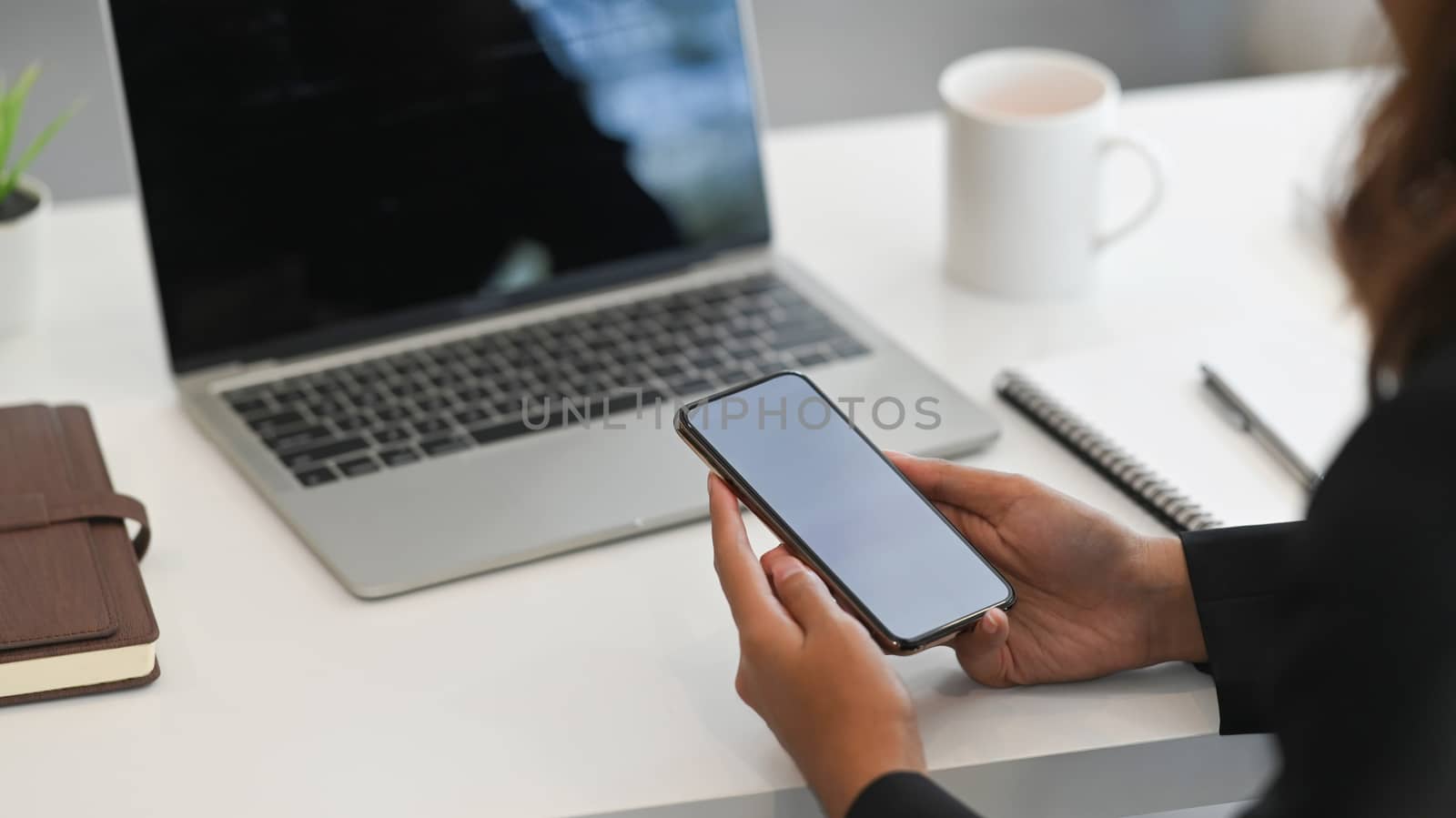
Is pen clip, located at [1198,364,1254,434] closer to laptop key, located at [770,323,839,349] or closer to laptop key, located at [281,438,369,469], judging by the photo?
laptop key, located at [770,323,839,349]

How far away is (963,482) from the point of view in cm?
77

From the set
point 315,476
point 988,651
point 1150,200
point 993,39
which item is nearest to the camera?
point 988,651

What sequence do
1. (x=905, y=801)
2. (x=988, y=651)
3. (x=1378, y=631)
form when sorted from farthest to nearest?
(x=988, y=651) < (x=905, y=801) < (x=1378, y=631)

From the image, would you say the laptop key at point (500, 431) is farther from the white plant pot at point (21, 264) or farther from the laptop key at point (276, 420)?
the white plant pot at point (21, 264)

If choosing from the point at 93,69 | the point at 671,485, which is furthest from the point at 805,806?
the point at 93,69

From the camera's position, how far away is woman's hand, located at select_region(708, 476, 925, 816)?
63cm

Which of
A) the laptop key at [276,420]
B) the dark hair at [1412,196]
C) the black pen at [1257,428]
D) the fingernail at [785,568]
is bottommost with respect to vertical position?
the black pen at [1257,428]

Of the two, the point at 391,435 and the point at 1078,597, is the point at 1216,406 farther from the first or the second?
the point at 391,435

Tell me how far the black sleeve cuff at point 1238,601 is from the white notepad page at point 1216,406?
0.11 meters

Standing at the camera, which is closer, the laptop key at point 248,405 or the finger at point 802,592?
the finger at point 802,592

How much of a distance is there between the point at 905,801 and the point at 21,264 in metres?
0.74

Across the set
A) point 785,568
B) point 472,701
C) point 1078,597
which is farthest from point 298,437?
point 1078,597

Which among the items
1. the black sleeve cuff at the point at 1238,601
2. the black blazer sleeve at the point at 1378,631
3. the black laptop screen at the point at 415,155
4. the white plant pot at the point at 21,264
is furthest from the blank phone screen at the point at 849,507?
the white plant pot at the point at 21,264

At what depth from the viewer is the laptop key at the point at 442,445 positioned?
91 centimetres
